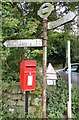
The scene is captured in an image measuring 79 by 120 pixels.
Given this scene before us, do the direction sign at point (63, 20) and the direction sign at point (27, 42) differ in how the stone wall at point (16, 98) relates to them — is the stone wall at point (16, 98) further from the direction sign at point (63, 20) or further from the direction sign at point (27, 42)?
the direction sign at point (63, 20)

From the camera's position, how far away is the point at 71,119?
12.5 ft

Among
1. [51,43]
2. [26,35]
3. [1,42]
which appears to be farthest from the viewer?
[51,43]

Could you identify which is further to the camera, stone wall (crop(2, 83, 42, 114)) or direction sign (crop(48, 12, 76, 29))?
stone wall (crop(2, 83, 42, 114))

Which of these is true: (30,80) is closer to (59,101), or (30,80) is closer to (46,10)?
(59,101)

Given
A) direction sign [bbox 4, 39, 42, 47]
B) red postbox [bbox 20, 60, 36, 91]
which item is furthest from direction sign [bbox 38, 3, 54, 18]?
red postbox [bbox 20, 60, 36, 91]

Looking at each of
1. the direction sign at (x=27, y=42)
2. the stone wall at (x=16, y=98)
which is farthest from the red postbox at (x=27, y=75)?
the stone wall at (x=16, y=98)

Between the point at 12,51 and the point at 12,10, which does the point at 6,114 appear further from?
the point at 12,10

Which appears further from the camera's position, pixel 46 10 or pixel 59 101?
pixel 59 101

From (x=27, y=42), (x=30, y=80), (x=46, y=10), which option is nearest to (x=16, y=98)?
(x=30, y=80)

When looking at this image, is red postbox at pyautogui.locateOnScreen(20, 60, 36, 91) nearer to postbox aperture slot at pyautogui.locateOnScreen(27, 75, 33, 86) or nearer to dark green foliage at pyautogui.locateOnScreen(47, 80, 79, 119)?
postbox aperture slot at pyautogui.locateOnScreen(27, 75, 33, 86)

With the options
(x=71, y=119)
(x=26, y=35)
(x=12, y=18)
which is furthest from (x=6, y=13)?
(x=71, y=119)

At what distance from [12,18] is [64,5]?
48.8 inches

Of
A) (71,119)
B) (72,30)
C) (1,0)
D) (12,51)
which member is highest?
(1,0)

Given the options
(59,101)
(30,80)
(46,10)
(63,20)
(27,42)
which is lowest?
(59,101)
